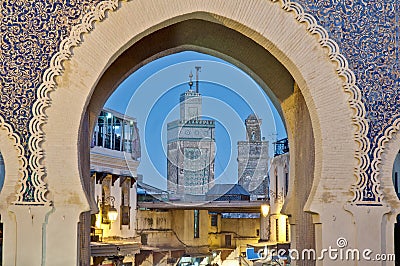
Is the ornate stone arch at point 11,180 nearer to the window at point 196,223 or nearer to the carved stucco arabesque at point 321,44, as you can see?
the carved stucco arabesque at point 321,44

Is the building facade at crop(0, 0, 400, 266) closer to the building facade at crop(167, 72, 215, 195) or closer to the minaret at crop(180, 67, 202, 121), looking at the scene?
the minaret at crop(180, 67, 202, 121)

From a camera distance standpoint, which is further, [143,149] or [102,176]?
[143,149]

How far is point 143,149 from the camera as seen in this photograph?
1190 centimetres

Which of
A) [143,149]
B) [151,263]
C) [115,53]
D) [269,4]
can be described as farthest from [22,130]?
[151,263]

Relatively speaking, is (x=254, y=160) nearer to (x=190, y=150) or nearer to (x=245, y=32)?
(x=190, y=150)

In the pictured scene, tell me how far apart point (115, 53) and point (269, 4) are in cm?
107

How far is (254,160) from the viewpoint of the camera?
1505 centimetres

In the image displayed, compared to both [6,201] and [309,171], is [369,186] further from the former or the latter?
[6,201]

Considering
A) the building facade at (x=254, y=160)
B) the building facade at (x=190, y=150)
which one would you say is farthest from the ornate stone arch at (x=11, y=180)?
the building facade at (x=254, y=160)

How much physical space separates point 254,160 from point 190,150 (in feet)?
5.18

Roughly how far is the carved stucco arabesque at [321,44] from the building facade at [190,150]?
8.87m

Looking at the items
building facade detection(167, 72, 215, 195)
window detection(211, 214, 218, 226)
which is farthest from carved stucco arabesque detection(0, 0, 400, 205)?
window detection(211, 214, 218, 226)

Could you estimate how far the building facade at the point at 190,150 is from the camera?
533 inches

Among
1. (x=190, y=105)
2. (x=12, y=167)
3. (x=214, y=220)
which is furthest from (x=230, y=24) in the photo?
(x=214, y=220)
